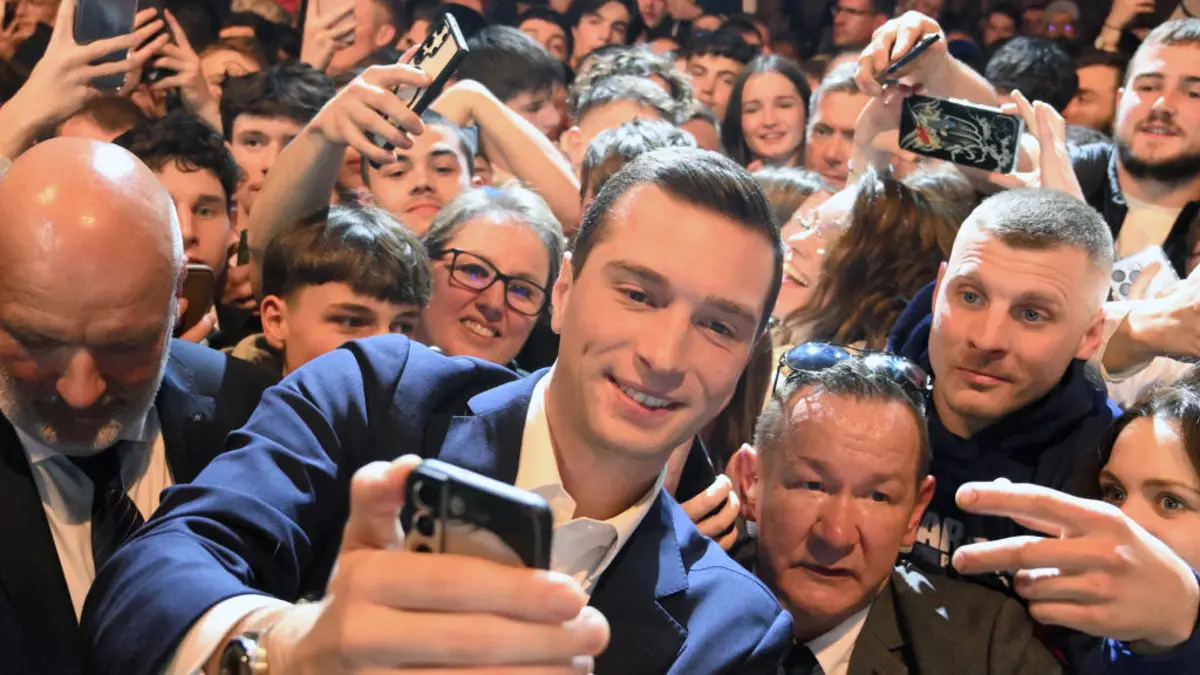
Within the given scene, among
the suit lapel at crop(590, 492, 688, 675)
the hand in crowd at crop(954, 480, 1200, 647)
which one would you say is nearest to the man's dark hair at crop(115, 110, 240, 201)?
the suit lapel at crop(590, 492, 688, 675)

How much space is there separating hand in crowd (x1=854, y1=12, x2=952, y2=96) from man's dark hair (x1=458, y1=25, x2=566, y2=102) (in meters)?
2.09

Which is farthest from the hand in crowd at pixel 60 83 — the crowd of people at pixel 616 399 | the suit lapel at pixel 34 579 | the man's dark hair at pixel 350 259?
the suit lapel at pixel 34 579

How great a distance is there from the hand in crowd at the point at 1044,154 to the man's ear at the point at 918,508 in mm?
1174

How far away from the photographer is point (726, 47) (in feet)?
19.7

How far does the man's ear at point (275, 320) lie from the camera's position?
113 inches

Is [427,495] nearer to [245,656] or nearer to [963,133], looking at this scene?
[245,656]

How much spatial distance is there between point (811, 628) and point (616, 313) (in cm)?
80

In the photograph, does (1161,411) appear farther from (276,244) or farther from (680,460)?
(276,244)

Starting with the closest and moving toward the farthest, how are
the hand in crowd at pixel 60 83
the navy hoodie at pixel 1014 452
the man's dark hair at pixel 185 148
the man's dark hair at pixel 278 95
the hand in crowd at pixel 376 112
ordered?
the navy hoodie at pixel 1014 452
the hand in crowd at pixel 376 112
the hand in crowd at pixel 60 83
the man's dark hair at pixel 185 148
the man's dark hair at pixel 278 95

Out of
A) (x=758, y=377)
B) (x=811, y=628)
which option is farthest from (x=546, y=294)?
(x=811, y=628)

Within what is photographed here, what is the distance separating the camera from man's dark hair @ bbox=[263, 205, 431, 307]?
9.22ft

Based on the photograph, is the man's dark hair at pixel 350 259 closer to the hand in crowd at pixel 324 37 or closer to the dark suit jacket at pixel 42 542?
the dark suit jacket at pixel 42 542

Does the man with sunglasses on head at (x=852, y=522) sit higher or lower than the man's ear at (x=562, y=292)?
lower

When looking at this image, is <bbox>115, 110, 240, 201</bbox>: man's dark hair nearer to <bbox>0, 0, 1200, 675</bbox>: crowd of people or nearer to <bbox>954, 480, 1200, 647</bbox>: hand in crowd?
<bbox>0, 0, 1200, 675</bbox>: crowd of people
